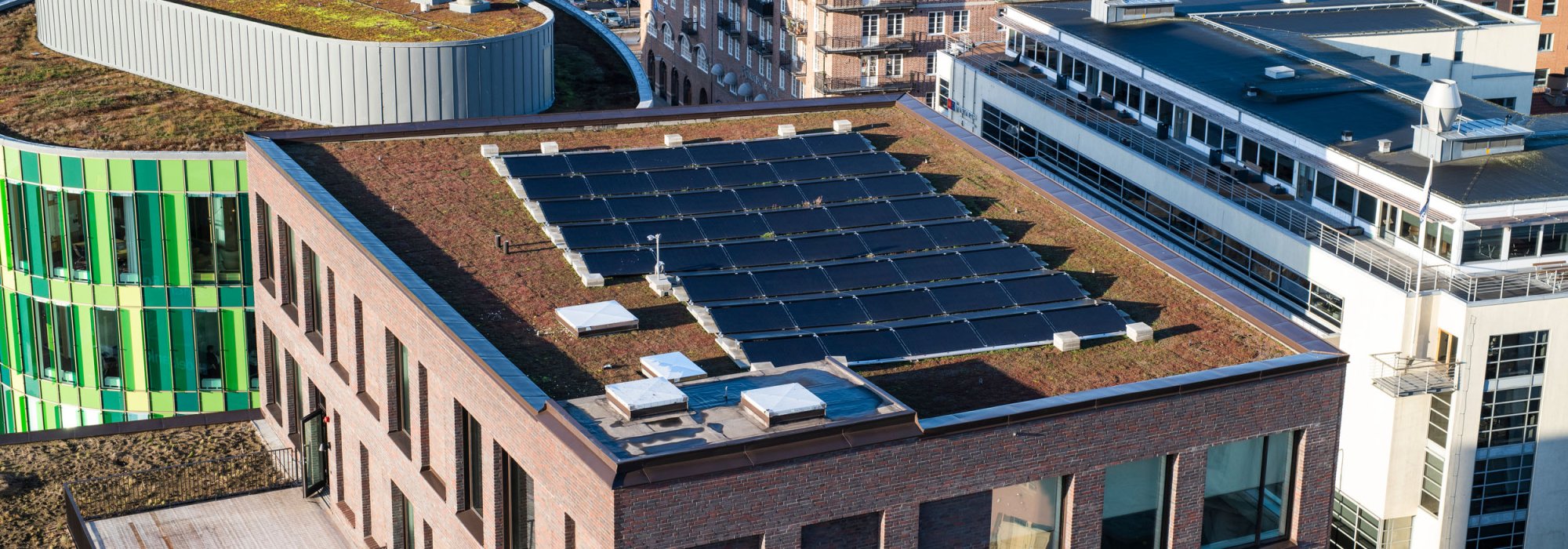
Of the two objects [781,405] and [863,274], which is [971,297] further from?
[781,405]

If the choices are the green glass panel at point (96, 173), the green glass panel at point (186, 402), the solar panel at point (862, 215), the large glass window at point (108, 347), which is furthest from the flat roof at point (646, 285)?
the green glass panel at point (186, 402)

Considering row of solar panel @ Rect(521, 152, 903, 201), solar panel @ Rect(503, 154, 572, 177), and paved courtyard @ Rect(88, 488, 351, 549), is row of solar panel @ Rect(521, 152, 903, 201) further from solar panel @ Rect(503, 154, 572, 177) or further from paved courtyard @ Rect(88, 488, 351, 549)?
paved courtyard @ Rect(88, 488, 351, 549)

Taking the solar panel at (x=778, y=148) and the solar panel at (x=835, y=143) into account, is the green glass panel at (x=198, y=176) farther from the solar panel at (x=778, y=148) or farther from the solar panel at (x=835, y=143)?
the solar panel at (x=835, y=143)

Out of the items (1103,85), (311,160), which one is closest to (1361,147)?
(1103,85)

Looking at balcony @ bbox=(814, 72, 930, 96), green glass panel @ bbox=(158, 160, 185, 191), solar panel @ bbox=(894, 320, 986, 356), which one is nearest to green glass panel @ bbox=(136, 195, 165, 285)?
green glass panel @ bbox=(158, 160, 185, 191)

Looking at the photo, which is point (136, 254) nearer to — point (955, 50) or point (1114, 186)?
point (1114, 186)

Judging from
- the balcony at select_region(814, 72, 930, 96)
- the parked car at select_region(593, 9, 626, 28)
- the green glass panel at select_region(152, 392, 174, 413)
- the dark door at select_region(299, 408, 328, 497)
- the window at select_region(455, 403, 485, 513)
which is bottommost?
the parked car at select_region(593, 9, 626, 28)
